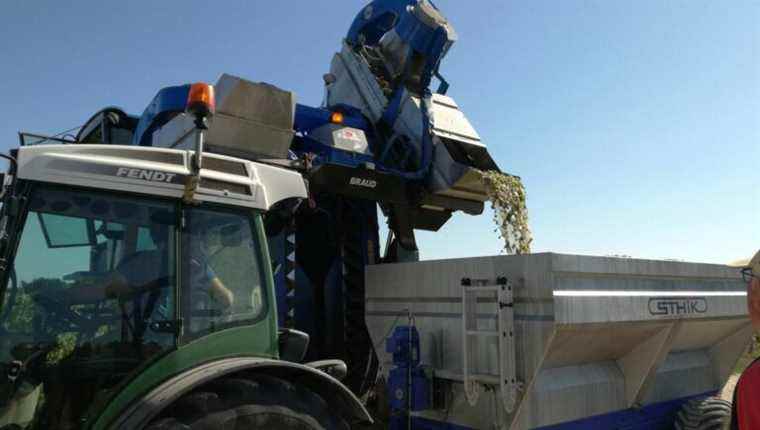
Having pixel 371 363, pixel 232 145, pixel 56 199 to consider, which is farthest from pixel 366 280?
pixel 56 199

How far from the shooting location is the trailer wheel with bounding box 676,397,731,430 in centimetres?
510

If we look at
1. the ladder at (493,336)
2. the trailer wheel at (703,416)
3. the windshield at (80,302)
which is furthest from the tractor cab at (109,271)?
the trailer wheel at (703,416)

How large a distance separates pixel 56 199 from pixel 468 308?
271 centimetres

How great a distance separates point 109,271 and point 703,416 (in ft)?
16.5

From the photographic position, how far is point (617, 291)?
427 centimetres

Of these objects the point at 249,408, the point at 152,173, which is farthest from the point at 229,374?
the point at 152,173

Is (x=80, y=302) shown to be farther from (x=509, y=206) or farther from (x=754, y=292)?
(x=509, y=206)

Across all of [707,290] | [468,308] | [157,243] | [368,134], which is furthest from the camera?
[368,134]

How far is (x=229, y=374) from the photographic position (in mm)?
2650

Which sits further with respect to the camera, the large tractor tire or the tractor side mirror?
the tractor side mirror

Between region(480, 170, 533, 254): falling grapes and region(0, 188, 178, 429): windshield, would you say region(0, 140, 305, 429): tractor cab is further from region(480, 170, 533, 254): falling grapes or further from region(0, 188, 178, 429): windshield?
region(480, 170, 533, 254): falling grapes

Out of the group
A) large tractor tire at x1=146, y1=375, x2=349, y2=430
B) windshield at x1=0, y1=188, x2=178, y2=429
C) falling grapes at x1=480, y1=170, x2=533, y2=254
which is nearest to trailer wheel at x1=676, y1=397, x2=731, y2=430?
falling grapes at x1=480, y1=170, x2=533, y2=254

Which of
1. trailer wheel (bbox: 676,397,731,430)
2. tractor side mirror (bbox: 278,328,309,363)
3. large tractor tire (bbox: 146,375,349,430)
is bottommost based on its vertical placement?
trailer wheel (bbox: 676,397,731,430)

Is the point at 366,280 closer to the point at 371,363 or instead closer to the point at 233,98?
the point at 371,363
